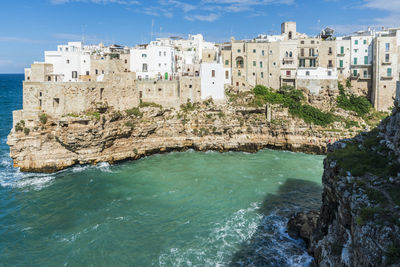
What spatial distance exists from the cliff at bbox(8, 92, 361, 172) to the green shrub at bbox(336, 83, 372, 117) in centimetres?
373

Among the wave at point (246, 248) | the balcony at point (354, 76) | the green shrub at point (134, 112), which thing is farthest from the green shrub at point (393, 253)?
the balcony at point (354, 76)

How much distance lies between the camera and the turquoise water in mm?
18963

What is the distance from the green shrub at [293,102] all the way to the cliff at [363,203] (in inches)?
1035

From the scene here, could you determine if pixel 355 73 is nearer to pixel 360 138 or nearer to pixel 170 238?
pixel 360 138

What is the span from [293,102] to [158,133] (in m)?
19.8

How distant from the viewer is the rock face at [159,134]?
113 ft

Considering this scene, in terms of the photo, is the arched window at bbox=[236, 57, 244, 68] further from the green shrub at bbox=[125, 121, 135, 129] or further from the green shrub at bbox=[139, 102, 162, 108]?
the green shrub at bbox=[125, 121, 135, 129]

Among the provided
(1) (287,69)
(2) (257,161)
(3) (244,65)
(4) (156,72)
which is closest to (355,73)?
(1) (287,69)

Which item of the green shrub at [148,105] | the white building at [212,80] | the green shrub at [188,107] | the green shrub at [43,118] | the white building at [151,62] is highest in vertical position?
the white building at [151,62]

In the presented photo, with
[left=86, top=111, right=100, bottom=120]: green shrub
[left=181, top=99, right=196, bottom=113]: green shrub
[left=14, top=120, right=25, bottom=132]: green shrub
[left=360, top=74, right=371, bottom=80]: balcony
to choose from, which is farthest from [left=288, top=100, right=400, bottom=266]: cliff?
[left=360, top=74, right=371, bottom=80]: balcony

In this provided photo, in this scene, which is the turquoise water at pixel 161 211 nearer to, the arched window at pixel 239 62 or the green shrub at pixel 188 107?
the green shrub at pixel 188 107

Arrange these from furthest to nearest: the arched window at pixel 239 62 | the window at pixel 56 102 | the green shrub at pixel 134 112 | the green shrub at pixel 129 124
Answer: the arched window at pixel 239 62, the green shrub at pixel 134 112, the green shrub at pixel 129 124, the window at pixel 56 102

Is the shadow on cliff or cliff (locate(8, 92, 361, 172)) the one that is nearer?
the shadow on cliff

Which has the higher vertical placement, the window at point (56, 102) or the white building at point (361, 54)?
the white building at point (361, 54)
